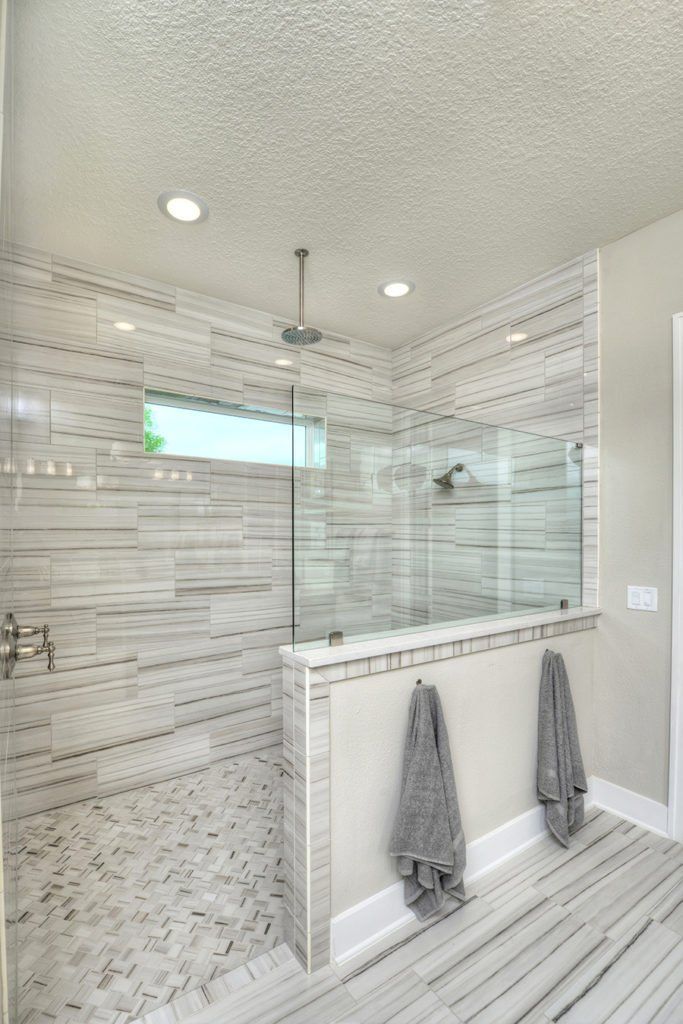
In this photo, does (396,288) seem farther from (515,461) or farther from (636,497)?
(636,497)

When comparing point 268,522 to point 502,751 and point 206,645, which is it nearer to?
point 206,645

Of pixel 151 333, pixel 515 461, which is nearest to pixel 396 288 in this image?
pixel 515 461

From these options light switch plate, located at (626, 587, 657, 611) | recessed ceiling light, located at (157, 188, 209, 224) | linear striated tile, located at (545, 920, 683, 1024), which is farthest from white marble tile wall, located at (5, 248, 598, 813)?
linear striated tile, located at (545, 920, 683, 1024)

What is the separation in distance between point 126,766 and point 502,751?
6.13ft

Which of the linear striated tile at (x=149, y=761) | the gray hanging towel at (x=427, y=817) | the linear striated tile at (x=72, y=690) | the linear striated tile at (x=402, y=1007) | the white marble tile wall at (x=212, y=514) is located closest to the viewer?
the linear striated tile at (x=402, y=1007)

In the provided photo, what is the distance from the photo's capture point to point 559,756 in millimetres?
1975

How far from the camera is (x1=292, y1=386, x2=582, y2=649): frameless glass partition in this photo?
62.2 inches

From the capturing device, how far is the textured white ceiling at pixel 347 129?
1319mm

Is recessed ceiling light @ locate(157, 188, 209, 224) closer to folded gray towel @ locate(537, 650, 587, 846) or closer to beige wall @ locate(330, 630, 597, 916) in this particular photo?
beige wall @ locate(330, 630, 597, 916)

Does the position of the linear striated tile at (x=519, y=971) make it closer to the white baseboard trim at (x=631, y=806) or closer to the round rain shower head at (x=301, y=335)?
the white baseboard trim at (x=631, y=806)

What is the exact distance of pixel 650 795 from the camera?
83.1 inches

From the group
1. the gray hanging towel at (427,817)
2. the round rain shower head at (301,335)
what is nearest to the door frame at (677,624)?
the gray hanging towel at (427,817)

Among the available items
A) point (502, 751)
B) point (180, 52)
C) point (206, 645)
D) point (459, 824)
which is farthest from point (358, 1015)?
point (180, 52)

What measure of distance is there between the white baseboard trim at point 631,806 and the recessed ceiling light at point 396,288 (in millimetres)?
2658
